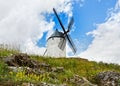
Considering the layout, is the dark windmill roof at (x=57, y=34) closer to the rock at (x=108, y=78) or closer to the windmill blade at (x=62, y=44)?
the windmill blade at (x=62, y=44)

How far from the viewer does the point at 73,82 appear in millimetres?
17828

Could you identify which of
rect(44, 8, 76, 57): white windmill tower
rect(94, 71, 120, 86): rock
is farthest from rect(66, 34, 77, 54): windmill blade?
rect(94, 71, 120, 86): rock

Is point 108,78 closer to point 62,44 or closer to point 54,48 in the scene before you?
point 54,48

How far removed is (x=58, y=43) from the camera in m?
81.1

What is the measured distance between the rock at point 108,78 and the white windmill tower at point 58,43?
52594 mm

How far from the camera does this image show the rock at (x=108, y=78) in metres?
21.4

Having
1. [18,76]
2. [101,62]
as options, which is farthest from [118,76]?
[101,62]

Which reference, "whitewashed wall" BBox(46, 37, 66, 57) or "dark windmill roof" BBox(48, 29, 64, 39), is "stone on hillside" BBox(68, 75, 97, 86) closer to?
"whitewashed wall" BBox(46, 37, 66, 57)

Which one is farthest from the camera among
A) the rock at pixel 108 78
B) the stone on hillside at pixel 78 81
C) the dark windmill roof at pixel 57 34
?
the dark windmill roof at pixel 57 34

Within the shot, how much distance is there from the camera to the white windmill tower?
256 feet

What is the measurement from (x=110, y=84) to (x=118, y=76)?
0.84 m

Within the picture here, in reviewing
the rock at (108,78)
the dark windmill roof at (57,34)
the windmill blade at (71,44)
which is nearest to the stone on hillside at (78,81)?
the rock at (108,78)

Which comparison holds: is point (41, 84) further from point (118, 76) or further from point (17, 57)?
point (118, 76)

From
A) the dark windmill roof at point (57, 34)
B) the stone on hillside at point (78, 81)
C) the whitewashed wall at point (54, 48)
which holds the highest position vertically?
the dark windmill roof at point (57, 34)
